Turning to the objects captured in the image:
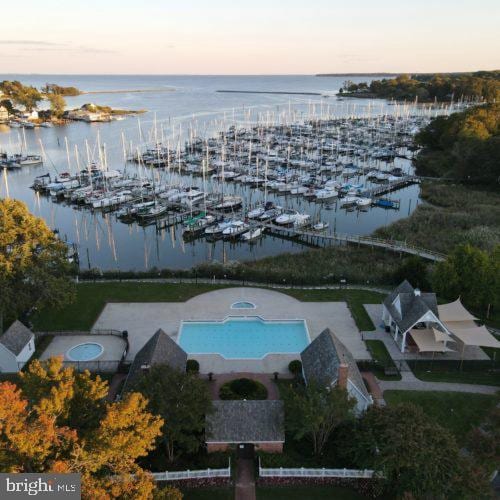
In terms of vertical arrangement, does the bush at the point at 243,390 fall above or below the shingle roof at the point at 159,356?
below

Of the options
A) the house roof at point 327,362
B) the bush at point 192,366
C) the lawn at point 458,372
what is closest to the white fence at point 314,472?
the house roof at point 327,362

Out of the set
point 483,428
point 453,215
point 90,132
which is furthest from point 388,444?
point 90,132

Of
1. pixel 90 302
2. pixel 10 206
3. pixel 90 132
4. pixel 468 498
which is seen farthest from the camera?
pixel 90 132

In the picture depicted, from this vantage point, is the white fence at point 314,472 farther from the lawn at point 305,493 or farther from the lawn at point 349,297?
the lawn at point 349,297

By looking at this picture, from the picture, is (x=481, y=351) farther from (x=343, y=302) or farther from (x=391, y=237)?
(x=391, y=237)

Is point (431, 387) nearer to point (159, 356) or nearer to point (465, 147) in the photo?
point (159, 356)

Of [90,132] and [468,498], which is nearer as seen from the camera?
[468,498]

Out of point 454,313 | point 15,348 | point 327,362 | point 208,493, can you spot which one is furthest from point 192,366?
point 454,313
